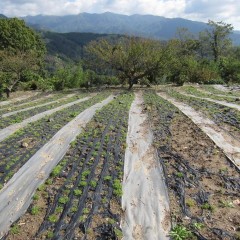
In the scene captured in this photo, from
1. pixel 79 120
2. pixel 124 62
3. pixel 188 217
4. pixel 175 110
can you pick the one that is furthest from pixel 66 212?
pixel 124 62

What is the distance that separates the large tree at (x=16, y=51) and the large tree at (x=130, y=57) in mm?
5867

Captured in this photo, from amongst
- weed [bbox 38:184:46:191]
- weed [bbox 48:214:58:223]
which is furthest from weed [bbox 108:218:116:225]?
weed [bbox 38:184:46:191]

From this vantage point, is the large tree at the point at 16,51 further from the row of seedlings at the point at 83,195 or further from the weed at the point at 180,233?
the weed at the point at 180,233

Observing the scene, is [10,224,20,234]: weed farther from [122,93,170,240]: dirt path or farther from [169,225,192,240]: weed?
[169,225,192,240]: weed

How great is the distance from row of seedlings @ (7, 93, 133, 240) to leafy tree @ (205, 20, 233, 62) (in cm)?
4017

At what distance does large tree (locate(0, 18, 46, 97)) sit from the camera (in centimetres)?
2400

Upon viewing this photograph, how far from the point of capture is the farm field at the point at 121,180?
5465 millimetres

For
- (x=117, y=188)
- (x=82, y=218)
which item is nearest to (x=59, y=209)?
(x=82, y=218)

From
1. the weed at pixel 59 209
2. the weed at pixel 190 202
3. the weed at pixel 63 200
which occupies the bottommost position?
the weed at pixel 59 209

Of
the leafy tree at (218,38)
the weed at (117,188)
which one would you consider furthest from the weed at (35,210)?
the leafy tree at (218,38)

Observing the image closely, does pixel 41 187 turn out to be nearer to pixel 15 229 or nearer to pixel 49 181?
pixel 49 181

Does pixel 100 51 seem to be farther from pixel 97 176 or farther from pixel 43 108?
pixel 97 176

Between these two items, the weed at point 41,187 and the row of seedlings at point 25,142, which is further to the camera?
the row of seedlings at point 25,142

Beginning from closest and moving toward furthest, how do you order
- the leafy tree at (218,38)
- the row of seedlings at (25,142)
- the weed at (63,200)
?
1. the weed at (63,200)
2. the row of seedlings at (25,142)
3. the leafy tree at (218,38)
